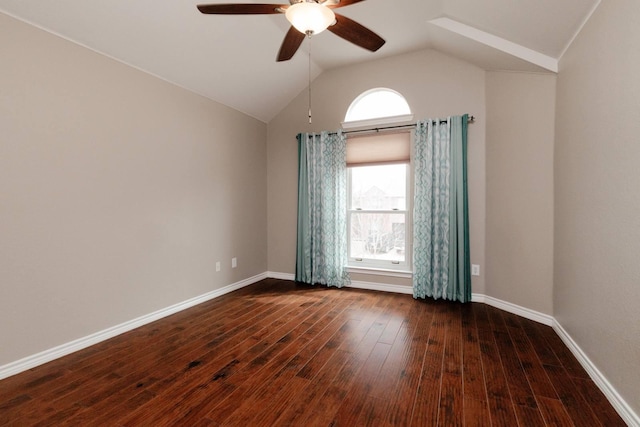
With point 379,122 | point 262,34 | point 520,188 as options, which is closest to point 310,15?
point 262,34

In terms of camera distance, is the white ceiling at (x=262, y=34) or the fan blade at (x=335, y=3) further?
the white ceiling at (x=262, y=34)

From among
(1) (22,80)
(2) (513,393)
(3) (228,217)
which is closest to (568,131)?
(2) (513,393)

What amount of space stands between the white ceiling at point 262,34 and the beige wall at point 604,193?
0.31 meters

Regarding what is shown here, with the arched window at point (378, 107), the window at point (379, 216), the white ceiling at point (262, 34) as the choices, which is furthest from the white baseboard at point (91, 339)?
the arched window at point (378, 107)

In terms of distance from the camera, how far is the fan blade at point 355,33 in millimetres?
1952

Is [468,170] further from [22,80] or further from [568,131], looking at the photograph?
[22,80]

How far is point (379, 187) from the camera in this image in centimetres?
422

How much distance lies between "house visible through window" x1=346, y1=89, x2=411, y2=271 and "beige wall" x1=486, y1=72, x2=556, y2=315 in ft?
3.20

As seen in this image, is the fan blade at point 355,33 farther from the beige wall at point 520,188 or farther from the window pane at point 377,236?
the window pane at point 377,236

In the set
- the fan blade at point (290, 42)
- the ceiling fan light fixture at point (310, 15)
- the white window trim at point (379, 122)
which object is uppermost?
the fan blade at point (290, 42)

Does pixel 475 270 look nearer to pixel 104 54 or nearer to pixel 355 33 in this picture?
pixel 355 33

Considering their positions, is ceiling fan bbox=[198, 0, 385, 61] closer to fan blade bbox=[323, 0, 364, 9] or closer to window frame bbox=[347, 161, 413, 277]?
fan blade bbox=[323, 0, 364, 9]

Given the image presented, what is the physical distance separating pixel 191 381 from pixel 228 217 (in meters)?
2.35

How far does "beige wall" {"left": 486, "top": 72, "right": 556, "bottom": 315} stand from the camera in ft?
9.54
